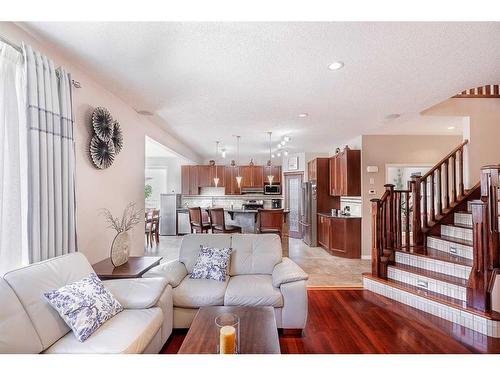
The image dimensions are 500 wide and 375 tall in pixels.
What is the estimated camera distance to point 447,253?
3346 mm

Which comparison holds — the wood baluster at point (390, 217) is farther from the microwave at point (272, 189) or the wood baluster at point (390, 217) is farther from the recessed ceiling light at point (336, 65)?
the microwave at point (272, 189)

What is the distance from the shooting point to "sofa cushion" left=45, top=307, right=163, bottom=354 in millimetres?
1399

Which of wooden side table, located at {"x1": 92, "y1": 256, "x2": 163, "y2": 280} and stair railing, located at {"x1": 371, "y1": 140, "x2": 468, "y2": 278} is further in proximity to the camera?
stair railing, located at {"x1": 371, "y1": 140, "x2": 468, "y2": 278}

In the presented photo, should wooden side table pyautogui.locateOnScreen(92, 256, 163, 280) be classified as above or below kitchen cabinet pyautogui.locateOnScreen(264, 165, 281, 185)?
below

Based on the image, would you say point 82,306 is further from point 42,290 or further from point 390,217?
point 390,217

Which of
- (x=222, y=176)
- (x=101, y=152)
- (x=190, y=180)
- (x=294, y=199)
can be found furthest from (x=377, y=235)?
(x=190, y=180)

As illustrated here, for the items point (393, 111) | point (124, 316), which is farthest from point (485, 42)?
point (124, 316)

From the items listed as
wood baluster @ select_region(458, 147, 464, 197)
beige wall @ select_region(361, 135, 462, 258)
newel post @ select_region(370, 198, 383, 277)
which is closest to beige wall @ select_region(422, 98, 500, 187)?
wood baluster @ select_region(458, 147, 464, 197)

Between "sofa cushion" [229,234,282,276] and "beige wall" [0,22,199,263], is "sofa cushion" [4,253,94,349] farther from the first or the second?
"sofa cushion" [229,234,282,276]

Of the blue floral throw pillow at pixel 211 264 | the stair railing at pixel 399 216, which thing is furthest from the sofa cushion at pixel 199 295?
the stair railing at pixel 399 216

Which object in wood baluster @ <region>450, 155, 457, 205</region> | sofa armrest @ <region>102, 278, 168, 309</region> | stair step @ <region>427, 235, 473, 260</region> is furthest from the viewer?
wood baluster @ <region>450, 155, 457, 205</region>

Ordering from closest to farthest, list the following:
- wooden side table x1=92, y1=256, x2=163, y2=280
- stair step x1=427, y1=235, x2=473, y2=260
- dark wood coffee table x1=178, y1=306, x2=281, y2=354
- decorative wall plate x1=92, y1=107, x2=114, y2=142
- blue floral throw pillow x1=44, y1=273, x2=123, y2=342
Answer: dark wood coffee table x1=178, y1=306, x2=281, y2=354 < blue floral throw pillow x1=44, y1=273, x2=123, y2=342 < wooden side table x1=92, y1=256, x2=163, y2=280 < decorative wall plate x1=92, y1=107, x2=114, y2=142 < stair step x1=427, y1=235, x2=473, y2=260

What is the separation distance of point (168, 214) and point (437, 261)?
6.74m

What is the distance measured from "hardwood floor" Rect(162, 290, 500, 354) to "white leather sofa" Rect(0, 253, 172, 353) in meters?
0.50
